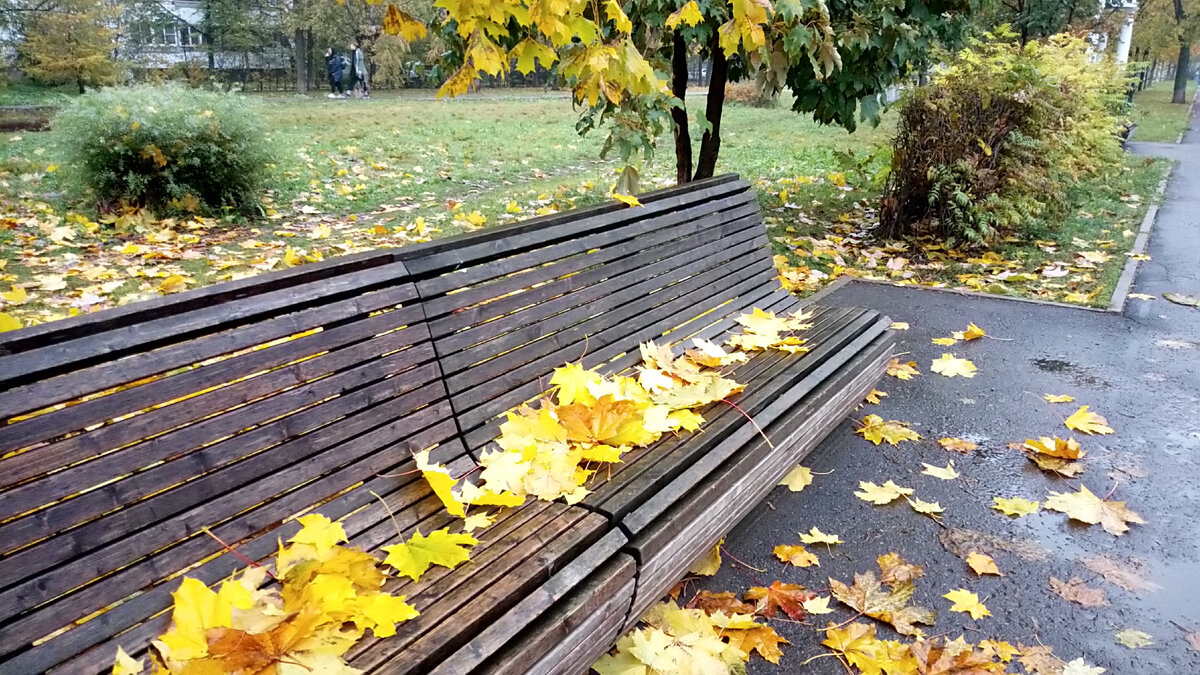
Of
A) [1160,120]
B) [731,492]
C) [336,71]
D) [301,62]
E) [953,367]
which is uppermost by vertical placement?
[301,62]

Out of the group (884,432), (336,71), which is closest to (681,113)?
(884,432)

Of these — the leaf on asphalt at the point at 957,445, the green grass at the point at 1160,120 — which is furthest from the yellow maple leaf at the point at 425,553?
the green grass at the point at 1160,120

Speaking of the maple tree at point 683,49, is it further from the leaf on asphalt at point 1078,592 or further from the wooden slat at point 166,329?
the leaf on asphalt at point 1078,592

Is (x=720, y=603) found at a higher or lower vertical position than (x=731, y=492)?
lower

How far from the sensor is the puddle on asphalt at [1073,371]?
13.5 feet

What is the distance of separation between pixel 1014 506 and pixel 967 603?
736mm

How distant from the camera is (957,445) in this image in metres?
3.47

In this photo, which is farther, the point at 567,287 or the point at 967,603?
the point at 567,287

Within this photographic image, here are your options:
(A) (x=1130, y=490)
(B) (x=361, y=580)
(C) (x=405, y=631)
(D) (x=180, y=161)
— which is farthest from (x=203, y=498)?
(D) (x=180, y=161)

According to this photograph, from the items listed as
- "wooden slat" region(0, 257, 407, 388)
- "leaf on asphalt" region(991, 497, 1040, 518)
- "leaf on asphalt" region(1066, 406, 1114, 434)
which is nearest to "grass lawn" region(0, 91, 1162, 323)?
"leaf on asphalt" region(1066, 406, 1114, 434)

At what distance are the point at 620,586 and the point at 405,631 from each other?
0.56 meters

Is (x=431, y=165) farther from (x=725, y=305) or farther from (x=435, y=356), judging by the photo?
(x=435, y=356)

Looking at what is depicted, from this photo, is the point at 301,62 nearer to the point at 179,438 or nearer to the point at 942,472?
the point at 942,472

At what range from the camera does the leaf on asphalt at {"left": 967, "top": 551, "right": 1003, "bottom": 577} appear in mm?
2584
